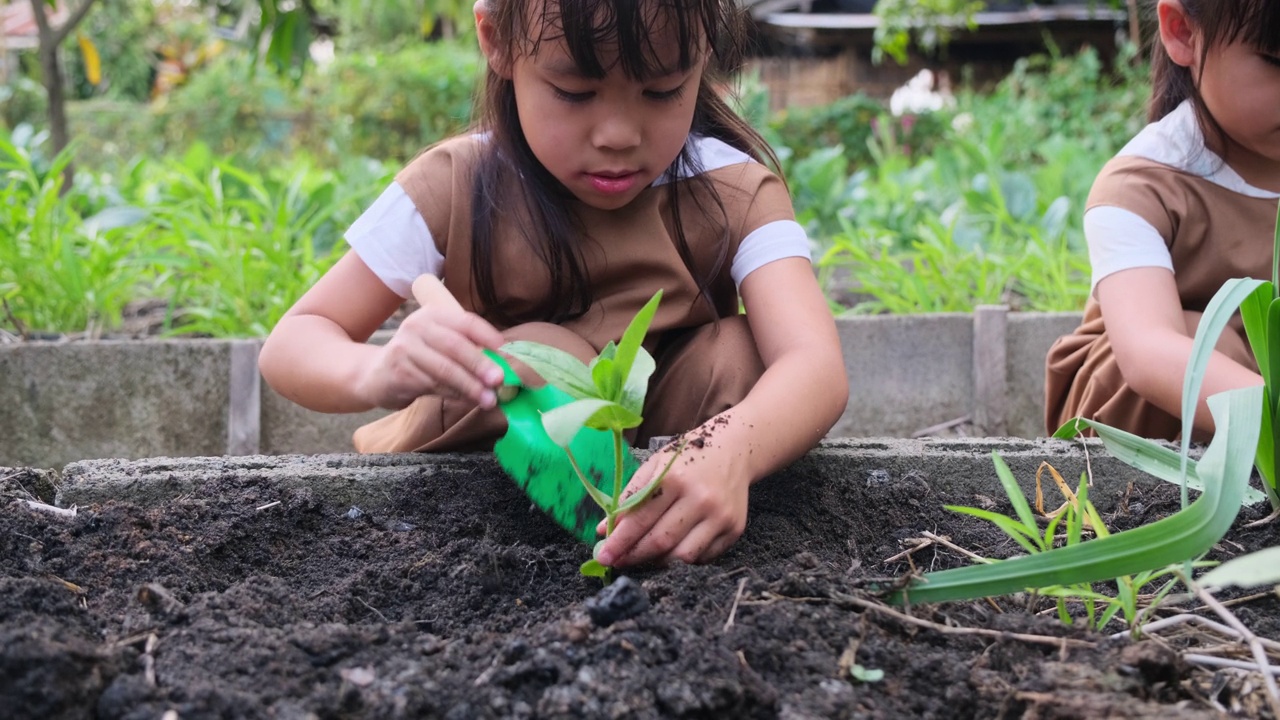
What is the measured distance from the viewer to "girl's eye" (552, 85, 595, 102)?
4.63ft

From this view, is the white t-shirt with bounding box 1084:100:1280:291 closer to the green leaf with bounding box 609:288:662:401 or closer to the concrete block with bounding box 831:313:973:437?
the concrete block with bounding box 831:313:973:437

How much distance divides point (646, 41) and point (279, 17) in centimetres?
245

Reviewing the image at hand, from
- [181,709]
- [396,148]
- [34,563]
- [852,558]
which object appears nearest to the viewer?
[181,709]

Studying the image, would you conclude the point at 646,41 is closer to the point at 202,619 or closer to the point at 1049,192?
the point at 202,619

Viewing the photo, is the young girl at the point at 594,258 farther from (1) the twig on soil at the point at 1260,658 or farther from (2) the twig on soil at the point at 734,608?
(1) the twig on soil at the point at 1260,658

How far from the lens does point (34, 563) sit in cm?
116

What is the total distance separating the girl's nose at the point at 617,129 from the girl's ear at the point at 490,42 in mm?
213

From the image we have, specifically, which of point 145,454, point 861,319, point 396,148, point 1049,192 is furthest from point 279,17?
point 396,148

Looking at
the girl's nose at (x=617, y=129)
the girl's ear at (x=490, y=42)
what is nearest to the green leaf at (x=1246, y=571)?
the girl's nose at (x=617, y=129)

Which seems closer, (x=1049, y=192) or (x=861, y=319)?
(x=861, y=319)

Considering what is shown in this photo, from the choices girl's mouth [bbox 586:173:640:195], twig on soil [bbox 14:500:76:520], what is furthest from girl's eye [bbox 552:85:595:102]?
twig on soil [bbox 14:500:76:520]

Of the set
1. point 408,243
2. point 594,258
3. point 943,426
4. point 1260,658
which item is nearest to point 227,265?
point 408,243

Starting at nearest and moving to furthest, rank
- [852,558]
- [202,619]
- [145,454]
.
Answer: [202,619] < [852,558] < [145,454]

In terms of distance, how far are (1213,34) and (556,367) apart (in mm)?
1241
